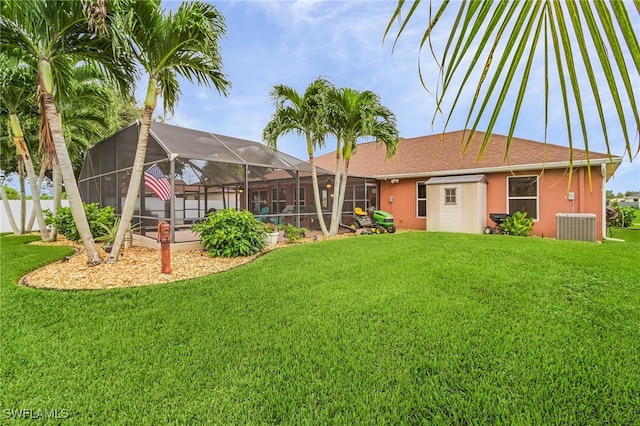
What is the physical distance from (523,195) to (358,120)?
6352 mm

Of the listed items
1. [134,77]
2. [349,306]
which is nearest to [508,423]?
[349,306]

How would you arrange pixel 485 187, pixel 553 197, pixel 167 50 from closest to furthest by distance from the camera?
pixel 167 50 → pixel 553 197 → pixel 485 187

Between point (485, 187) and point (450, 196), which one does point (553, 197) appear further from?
point (450, 196)

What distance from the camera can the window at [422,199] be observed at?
41.2 feet

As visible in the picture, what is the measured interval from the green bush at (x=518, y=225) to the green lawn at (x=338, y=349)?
4.94 metres

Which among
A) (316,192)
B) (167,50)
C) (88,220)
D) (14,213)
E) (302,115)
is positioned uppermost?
(167,50)

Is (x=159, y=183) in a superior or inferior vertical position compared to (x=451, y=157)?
inferior

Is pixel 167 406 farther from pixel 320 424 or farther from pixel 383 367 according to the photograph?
pixel 383 367

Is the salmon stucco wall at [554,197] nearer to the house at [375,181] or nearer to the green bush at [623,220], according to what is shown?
the house at [375,181]

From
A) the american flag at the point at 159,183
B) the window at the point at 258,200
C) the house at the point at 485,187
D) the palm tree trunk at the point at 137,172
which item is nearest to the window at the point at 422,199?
the house at the point at 485,187

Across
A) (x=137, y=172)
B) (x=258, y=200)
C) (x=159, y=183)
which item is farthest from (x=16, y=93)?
(x=258, y=200)

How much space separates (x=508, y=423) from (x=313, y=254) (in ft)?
17.1

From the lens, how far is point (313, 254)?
22.8 feet

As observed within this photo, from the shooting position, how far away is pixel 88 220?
953cm
